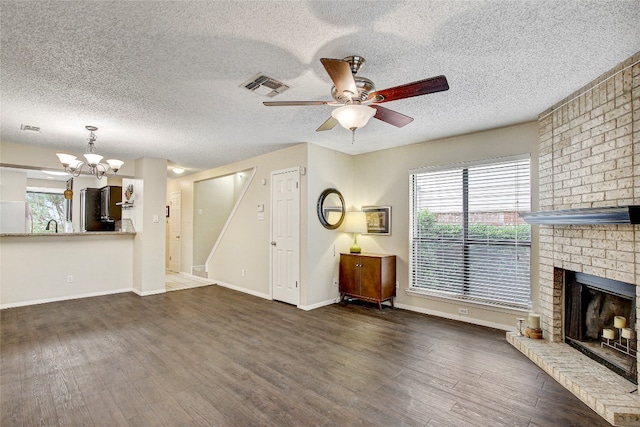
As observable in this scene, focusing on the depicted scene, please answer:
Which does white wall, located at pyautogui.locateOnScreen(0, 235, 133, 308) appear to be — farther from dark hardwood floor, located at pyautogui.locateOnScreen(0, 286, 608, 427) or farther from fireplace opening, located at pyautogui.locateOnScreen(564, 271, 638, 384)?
fireplace opening, located at pyautogui.locateOnScreen(564, 271, 638, 384)

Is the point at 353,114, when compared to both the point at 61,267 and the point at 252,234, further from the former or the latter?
the point at 61,267

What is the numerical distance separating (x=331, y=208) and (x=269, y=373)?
2.80 m

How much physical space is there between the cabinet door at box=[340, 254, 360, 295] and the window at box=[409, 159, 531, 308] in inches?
31.6

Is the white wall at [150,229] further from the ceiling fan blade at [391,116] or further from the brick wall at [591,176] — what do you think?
the brick wall at [591,176]

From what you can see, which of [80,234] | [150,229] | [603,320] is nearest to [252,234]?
[150,229]

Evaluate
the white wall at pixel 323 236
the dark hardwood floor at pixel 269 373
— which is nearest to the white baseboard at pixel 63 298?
the dark hardwood floor at pixel 269 373

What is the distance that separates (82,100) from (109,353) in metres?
2.45

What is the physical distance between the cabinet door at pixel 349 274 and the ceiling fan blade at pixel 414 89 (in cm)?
306

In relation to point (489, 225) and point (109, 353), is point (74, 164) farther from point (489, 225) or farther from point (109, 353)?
point (489, 225)

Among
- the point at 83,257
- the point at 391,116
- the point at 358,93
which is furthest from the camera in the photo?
the point at 83,257

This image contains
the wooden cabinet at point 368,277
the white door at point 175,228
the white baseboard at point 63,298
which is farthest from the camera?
the white door at point 175,228

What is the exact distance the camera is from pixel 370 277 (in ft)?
15.3

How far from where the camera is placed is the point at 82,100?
3010 millimetres

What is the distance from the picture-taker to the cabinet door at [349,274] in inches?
190
